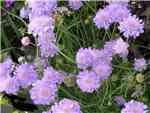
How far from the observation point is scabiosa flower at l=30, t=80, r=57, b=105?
1271 millimetres

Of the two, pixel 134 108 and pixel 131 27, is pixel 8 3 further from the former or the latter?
pixel 134 108

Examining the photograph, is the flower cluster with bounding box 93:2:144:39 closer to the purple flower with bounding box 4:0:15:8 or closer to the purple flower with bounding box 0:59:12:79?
the purple flower with bounding box 0:59:12:79

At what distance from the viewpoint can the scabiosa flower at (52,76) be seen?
1294 millimetres

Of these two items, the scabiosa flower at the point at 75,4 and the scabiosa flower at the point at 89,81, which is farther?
the scabiosa flower at the point at 75,4

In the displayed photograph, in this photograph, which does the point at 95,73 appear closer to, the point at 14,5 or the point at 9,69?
the point at 9,69

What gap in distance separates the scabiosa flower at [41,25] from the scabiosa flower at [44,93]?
0.14 metres

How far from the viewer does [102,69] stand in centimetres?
128

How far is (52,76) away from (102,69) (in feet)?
0.44

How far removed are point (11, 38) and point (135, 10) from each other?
1.51 feet

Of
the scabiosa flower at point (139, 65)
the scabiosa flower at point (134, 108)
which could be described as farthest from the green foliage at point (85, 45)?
the scabiosa flower at point (134, 108)

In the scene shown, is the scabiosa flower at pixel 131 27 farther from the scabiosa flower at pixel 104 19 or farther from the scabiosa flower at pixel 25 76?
the scabiosa flower at pixel 25 76

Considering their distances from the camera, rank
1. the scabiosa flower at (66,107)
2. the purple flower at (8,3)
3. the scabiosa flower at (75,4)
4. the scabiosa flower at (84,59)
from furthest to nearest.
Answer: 1. the purple flower at (8,3)
2. the scabiosa flower at (75,4)
3. the scabiosa flower at (84,59)
4. the scabiosa flower at (66,107)

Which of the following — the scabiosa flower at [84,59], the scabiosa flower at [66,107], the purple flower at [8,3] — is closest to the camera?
the scabiosa flower at [66,107]

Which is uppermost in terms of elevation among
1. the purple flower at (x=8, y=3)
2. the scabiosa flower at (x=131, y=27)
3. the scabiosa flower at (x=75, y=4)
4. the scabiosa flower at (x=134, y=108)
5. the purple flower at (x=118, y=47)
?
the purple flower at (x=8, y=3)
